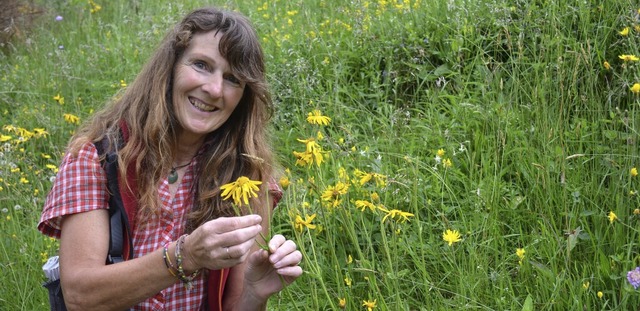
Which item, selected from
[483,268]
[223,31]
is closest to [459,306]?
[483,268]

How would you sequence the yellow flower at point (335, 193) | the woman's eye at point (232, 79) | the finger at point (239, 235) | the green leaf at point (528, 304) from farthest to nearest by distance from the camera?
the woman's eye at point (232, 79) < the green leaf at point (528, 304) < the yellow flower at point (335, 193) < the finger at point (239, 235)

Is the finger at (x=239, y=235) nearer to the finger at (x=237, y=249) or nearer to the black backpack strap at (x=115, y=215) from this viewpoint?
the finger at (x=237, y=249)

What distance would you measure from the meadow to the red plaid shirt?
32cm

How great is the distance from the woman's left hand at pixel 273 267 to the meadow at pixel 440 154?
6 centimetres

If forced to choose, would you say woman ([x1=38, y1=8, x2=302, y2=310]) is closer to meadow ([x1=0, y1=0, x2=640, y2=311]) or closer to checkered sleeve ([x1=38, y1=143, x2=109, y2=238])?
checkered sleeve ([x1=38, y1=143, x2=109, y2=238])

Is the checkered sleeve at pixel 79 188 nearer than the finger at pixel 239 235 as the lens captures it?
No

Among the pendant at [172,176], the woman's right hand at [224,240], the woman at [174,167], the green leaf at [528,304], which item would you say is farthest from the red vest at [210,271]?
the green leaf at [528,304]

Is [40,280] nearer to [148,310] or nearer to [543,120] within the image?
[148,310]

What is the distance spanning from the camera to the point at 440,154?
9.53 feet

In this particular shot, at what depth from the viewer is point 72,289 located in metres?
2.02

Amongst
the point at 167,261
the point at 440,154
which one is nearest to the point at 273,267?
the point at 167,261

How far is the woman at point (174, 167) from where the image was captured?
2.01 metres

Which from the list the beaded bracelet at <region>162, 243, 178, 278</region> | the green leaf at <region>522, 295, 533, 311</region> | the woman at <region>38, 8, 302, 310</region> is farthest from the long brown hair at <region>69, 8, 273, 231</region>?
the green leaf at <region>522, 295, 533, 311</region>

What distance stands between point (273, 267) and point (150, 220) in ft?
1.31
